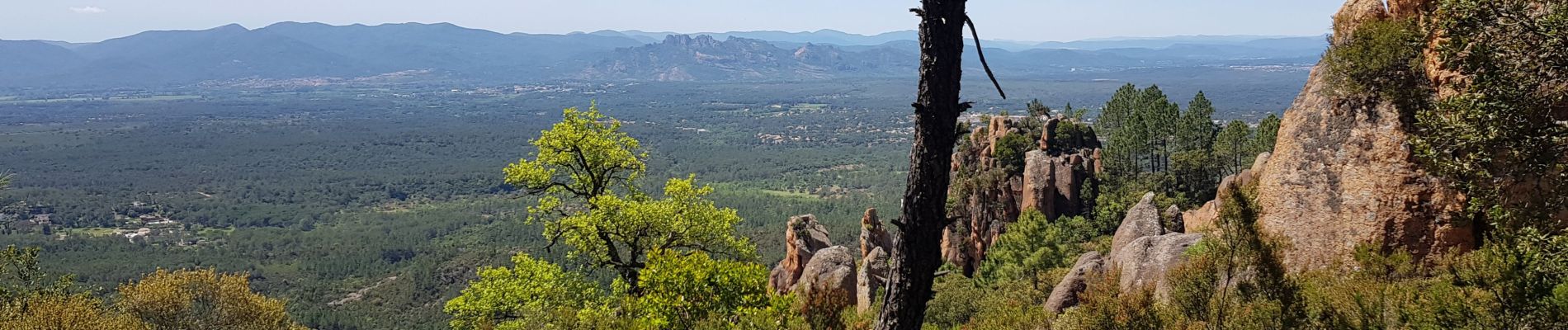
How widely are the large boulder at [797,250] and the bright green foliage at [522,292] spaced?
66.5ft

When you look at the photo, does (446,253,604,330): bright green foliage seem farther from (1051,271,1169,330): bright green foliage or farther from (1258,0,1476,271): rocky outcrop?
(1258,0,1476,271): rocky outcrop

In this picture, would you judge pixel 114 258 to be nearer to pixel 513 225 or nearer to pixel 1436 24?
pixel 513 225

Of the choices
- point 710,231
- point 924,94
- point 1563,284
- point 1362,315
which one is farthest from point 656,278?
point 1563,284

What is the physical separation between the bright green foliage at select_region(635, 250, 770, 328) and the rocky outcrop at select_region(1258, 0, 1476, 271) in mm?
9492

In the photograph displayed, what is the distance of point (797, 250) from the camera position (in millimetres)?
37906

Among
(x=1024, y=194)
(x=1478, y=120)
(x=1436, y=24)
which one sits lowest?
(x=1024, y=194)

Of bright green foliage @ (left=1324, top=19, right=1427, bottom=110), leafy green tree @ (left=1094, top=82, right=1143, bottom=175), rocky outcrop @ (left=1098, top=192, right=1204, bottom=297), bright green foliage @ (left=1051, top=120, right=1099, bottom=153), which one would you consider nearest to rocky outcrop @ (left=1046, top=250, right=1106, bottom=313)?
rocky outcrop @ (left=1098, top=192, right=1204, bottom=297)

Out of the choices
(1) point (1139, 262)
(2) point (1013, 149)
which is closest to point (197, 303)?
(1) point (1139, 262)

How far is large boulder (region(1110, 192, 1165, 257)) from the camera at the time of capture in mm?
22938

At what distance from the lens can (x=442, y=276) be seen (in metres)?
97.6

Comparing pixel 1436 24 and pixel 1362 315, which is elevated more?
pixel 1436 24

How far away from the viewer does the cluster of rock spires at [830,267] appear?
1817 cm

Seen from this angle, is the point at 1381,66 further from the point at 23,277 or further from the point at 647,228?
the point at 23,277

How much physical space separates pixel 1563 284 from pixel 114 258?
6080 inches
